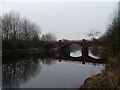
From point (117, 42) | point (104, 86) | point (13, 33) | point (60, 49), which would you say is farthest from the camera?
point (60, 49)

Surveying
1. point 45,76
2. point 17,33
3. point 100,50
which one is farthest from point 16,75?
point 17,33

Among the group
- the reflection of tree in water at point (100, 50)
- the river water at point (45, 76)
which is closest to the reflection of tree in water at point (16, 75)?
the river water at point (45, 76)

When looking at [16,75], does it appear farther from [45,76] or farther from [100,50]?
[100,50]

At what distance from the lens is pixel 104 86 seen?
897 cm

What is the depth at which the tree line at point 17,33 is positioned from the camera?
46.5 m

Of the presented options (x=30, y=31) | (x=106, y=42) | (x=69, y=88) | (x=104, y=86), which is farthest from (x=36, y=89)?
(x=30, y=31)

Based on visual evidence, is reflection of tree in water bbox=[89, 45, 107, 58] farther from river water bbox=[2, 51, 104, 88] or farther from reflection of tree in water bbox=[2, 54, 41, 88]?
reflection of tree in water bbox=[2, 54, 41, 88]

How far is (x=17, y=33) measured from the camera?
176 feet

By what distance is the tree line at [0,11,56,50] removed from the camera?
46.5 m

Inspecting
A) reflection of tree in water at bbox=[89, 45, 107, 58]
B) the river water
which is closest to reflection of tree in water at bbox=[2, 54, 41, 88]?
the river water

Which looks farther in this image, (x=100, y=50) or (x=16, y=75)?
(x=100, y=50)

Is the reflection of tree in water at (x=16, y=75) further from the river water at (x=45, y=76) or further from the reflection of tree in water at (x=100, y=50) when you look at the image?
the reflection of tree in water at (x=100, y=50)

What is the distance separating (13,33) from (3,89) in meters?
37.5

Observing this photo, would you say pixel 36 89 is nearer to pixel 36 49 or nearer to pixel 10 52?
pixel 10 52
